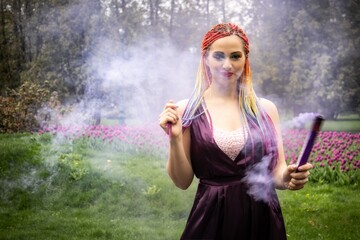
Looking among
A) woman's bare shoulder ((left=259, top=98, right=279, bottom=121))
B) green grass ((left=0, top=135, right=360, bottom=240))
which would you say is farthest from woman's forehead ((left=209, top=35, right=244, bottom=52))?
green grass ((left=0, top=135, right=360, bottom=240))

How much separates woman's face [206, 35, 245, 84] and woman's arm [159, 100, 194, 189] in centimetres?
22

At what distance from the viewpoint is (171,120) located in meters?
1.65

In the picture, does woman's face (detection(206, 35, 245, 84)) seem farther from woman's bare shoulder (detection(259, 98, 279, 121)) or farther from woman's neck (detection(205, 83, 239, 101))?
woman's bare shoulder (detection(259, 98, 279, 121))

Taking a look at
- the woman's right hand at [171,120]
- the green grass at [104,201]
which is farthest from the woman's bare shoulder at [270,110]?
the green grass at [104,201]

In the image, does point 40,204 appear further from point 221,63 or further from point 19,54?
point 221,63

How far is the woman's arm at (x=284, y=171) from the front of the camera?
1.55 m

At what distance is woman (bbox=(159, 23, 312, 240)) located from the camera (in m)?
1.80

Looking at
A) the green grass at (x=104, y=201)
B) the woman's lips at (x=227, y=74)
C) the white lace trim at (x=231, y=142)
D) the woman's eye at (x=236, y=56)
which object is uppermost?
the woman's eye at (x=236, y=56)

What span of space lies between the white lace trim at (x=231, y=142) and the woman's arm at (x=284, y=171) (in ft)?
0.63

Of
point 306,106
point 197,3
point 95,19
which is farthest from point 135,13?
point 306,106

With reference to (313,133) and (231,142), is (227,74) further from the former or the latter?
(313,133)

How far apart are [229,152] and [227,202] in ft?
0.70

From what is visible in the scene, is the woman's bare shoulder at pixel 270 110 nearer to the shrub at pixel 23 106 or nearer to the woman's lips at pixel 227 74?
the woman's lips at pixel 227 74

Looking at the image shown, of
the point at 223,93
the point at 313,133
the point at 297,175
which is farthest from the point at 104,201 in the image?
the point at 313,133
